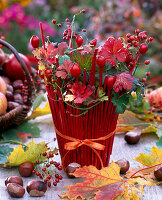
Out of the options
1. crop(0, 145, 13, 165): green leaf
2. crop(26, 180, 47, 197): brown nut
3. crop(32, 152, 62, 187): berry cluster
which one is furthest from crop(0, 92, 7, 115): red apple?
crop(26, 180, 47, 197): brown nut

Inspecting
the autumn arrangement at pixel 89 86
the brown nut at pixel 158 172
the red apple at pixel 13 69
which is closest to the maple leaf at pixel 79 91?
the autumn arrangement at pixel 89 86

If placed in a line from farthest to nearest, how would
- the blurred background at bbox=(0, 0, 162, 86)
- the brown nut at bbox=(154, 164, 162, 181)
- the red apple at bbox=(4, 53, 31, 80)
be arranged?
1. the blurred background at bbox=(0, 0, 162, 86)
2. the red apple at bbox=(4, 53, 31, 80)
3. the brown nut at bbox=(154, 164, 162, 181)

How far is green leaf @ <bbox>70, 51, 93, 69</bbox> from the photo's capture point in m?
0.72

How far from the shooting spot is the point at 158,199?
0.76 meters

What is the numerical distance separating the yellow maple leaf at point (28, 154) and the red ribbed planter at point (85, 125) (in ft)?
0.21

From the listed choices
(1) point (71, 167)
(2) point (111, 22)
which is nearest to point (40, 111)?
(1) point (71, 167)

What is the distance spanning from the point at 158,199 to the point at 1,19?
2215mm

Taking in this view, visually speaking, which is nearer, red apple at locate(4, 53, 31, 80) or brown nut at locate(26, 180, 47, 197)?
brown nut at locate(26, 180, 47, 197)

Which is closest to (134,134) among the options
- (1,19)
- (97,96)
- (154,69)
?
(97,96)

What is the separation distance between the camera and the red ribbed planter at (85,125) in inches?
→ 30.4

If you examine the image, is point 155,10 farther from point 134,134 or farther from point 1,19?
point 134,134

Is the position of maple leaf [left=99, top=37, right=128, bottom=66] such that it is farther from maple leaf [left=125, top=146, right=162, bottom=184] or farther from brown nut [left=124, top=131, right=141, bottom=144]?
brown nut [left=124, top=131, right=141, bottom=144]

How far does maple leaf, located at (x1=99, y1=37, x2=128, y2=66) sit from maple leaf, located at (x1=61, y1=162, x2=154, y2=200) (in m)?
0.27

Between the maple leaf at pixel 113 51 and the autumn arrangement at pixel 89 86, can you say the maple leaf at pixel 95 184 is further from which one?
the maple leaf at pixel 113 51
